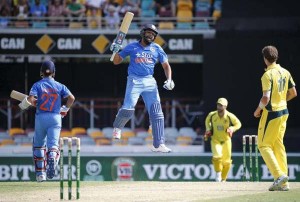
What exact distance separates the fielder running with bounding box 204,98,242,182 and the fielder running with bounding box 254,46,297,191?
645cm

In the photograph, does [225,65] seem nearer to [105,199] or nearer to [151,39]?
[151,39]

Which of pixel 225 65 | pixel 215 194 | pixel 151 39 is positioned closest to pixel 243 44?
pixel 225 65

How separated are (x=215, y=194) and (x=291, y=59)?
1155 centimetres

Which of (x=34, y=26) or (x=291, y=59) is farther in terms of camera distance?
(x=34, y=26)

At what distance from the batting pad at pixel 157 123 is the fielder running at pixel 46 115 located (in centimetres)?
124

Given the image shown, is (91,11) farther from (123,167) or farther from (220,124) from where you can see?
(220,124)

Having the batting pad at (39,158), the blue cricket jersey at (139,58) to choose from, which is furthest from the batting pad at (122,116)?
the batting pad at (39,158)

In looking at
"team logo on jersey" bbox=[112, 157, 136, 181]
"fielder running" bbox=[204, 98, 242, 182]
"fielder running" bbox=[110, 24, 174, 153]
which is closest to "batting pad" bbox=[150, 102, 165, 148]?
"fielder running" bbox=[110, 24, 174, 153]

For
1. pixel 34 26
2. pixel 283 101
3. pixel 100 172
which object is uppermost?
pixel 34 26

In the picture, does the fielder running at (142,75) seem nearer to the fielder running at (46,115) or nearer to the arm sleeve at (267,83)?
the fielder running at (46,115)

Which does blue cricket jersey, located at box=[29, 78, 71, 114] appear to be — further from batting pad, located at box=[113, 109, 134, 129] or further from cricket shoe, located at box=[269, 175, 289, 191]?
cricket shoe, located at box=[269, 175, 289, 191]

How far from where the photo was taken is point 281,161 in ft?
46.4

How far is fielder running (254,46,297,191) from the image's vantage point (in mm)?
13922

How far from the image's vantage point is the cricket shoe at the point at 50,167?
15.0 meters
